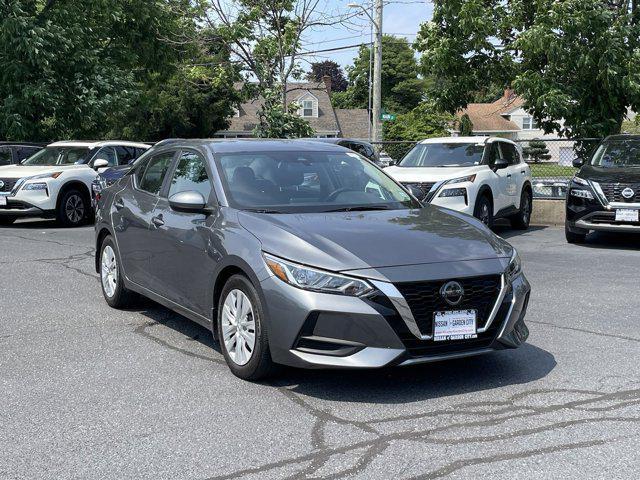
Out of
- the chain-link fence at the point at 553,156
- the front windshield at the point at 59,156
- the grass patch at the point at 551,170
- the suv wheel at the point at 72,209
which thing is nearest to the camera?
the suv wheel at the point at 72,209

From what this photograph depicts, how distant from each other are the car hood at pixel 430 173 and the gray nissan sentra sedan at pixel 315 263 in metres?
5.99

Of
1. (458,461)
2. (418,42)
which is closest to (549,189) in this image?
(418,42)

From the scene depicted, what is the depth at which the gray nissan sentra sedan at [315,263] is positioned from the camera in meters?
4.76

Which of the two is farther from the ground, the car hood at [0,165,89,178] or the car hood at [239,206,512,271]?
the car hood at [239,206,512,271]

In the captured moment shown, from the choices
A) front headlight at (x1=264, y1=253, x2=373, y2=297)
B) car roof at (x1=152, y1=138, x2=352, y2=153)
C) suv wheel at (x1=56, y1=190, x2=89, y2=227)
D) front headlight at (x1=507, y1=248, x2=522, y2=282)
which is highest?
car roof at (x1=152, y1=138, x2=352, y2=153)

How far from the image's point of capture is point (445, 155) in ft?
45.3

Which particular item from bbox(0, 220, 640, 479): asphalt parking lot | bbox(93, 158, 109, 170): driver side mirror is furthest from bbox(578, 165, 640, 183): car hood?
bbox(93, 158, 109, 170): driver side mirror

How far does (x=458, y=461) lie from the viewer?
3.94 m

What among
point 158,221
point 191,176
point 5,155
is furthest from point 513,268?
point 5,155

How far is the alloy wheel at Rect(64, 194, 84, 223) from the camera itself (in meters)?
15.5

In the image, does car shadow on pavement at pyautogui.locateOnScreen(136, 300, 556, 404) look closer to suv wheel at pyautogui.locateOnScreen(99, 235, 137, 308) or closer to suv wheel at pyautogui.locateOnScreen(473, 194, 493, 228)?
suv wheel at pyautogui.locateOnScreen(99, 235, 137, 308)

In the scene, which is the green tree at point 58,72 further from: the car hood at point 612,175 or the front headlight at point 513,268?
the front headlight at point 513,268

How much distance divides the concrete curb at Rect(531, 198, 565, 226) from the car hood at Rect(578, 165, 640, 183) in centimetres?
330

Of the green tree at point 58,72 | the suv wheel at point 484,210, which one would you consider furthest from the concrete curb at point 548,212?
the green tree at point 58,72
